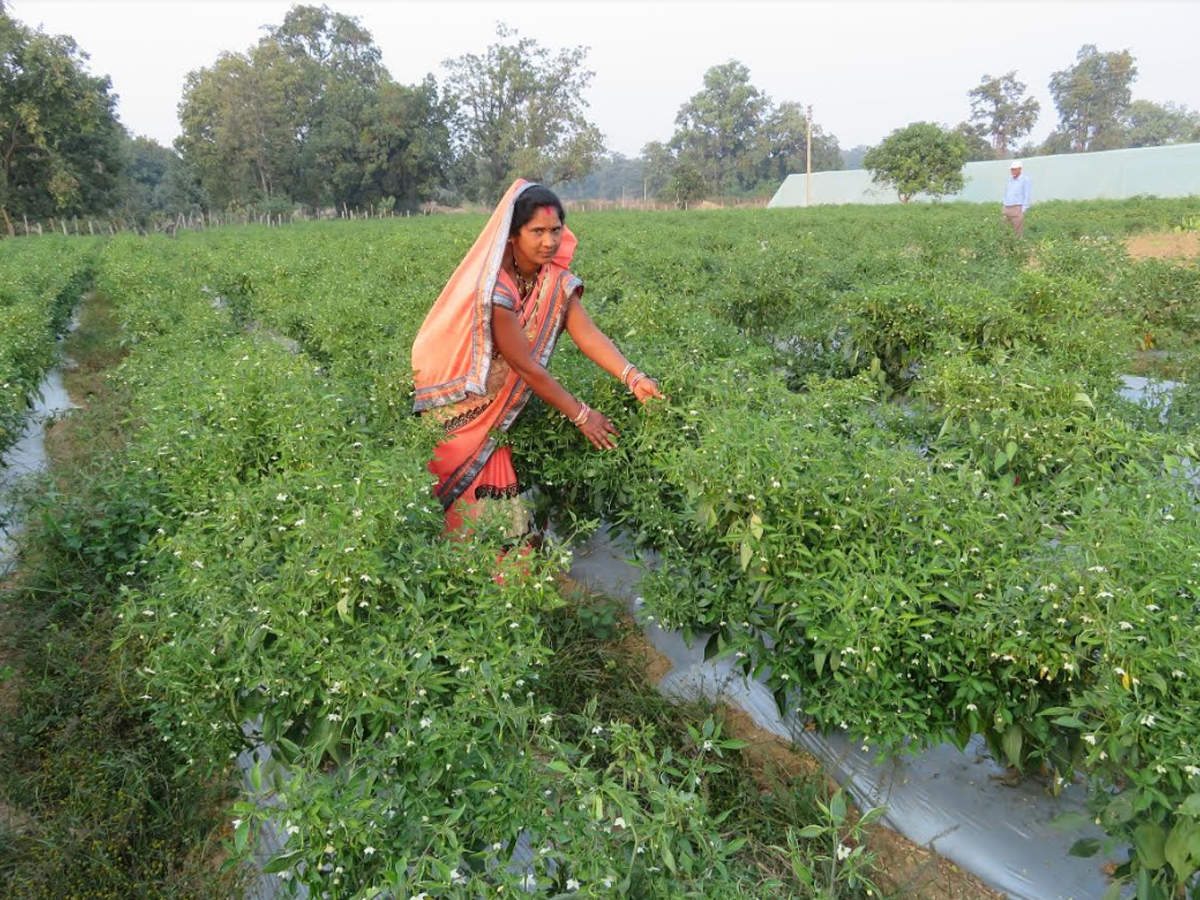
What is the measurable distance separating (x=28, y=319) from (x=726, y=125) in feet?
218

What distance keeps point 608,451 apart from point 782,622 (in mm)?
1075

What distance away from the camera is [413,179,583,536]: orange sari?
3.13 m

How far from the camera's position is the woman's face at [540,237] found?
3051 mm

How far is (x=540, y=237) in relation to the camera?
121 inches

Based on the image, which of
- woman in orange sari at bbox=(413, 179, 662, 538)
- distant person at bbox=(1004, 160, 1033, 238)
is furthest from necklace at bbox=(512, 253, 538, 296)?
distant person at bbox=(1004, 160, 1033, 238)

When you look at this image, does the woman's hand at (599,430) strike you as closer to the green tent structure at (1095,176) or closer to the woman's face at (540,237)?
the woman's face at (540,237)

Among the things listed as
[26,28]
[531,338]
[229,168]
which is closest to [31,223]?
[26,28]

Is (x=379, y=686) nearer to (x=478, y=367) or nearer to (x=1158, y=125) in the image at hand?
(x=478, y=367)

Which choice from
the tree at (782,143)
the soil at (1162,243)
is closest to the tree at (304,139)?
the tree at (782,143)

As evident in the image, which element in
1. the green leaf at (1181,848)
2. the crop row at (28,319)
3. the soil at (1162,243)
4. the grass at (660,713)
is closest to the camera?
the green leaf at (1181,848)

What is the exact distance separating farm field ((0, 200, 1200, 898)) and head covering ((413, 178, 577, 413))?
0.47ft

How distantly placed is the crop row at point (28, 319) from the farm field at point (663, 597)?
5.30ft

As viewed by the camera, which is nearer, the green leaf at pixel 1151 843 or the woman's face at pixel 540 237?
the green leaf at pixel 1151 843

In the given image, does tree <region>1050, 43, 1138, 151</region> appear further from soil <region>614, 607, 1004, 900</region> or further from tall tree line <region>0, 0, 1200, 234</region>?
soil <region>614, 607, 1004, 900</region>
